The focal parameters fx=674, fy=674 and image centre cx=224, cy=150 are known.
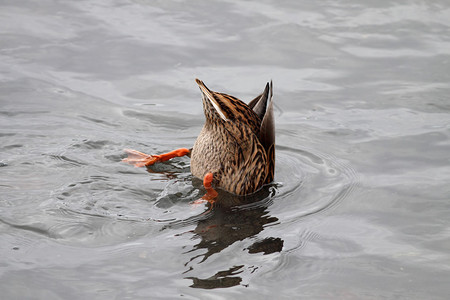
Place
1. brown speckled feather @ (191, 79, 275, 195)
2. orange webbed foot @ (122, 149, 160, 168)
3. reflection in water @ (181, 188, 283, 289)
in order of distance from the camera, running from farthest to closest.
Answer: orange webbed foot @ (122, 149, 160, 168)
brown speckled feather @ (191, 79, 275, 195)
reflection in water @ (181, 188, 283, 289)

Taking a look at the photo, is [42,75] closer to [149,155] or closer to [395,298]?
[149,155]

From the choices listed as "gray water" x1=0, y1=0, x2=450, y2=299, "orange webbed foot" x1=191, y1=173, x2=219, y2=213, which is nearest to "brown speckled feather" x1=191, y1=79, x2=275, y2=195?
"orange webbed foot" x1=191, y1=173, x2=219, y2=213

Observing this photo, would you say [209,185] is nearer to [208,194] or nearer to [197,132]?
[208,194]

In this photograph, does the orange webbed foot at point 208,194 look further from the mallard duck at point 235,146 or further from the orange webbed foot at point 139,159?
the orange webbed foot at point 139,159

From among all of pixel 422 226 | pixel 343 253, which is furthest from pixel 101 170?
pixel 422 226

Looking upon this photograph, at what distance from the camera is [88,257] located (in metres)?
5.20

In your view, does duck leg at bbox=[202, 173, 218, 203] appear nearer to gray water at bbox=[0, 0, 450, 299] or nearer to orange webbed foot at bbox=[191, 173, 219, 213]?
orange webbed foot at bbox=[191, 173, 219, 213]

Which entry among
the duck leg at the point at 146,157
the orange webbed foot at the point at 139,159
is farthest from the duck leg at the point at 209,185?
the orange webbed foot at the point at 139,159

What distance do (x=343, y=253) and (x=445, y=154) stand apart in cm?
243

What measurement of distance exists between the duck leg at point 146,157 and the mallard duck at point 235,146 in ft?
0.82

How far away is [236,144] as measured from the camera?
6730 mm

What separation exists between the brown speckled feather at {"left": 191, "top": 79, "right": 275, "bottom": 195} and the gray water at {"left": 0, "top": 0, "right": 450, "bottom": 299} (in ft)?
0.76

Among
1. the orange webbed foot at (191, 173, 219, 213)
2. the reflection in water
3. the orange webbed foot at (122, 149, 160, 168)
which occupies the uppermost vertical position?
the orange webbed foot at (122, 149, 160, 168)

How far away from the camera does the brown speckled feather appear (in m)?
6.55
